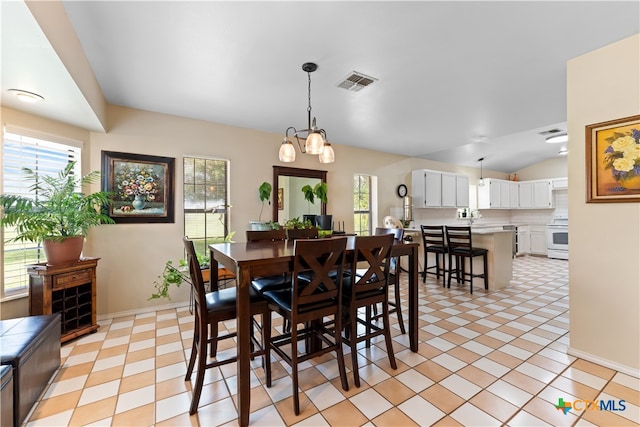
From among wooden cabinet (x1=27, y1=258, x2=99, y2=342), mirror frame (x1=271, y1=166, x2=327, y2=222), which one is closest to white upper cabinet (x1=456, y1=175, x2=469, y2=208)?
mirror frame (x1=271, y1=166, x2=327, y2=222)

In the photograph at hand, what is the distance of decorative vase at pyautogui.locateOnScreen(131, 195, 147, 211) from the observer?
332cm

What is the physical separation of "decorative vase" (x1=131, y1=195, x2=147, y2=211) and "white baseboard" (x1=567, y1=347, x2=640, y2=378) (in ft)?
15.0

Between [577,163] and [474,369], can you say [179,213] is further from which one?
[577,163]

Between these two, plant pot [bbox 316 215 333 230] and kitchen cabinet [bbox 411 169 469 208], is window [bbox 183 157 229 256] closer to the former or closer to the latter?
plant pot [bbox 316 215 333 230]

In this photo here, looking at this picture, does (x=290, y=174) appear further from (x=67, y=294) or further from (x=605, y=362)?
(x=605, y=362)

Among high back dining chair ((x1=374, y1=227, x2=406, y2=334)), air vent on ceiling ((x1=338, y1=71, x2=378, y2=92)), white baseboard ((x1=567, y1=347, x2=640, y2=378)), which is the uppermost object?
air vent on ceiling ((x1=338, y1=71, x2=378, y2=92))

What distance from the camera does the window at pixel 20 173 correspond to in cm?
254

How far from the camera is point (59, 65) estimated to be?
1.84 metres

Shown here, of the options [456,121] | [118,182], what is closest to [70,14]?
[118,182]

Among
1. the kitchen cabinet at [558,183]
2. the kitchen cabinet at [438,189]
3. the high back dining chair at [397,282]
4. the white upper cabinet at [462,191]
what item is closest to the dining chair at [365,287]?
the high back dining chair at [397,282]

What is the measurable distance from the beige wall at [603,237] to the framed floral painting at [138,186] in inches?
167

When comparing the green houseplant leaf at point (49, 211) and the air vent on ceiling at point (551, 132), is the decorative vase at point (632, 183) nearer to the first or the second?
the air vent on ceiling at point (551, 132)

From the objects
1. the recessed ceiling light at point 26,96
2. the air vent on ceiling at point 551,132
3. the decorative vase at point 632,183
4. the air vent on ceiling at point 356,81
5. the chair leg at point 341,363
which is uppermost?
the air vent on ceiling at point 551,132

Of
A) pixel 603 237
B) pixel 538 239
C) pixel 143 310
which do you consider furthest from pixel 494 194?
pixel 143 310
